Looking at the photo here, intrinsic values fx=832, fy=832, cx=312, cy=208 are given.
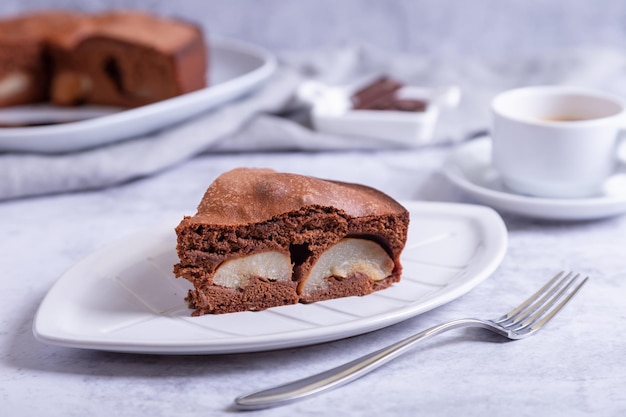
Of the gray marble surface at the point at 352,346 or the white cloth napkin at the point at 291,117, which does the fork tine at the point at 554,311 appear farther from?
the white cloth napkin at the point at 291,117

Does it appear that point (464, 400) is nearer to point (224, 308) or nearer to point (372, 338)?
point (372, 338)

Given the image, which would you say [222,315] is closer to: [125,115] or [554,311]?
[554,311]

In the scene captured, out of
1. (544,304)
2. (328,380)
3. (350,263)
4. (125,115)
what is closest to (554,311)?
(544,304)

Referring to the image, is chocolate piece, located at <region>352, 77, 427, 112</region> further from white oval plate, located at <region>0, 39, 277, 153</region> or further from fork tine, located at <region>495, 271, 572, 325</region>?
fork tine, located at <region>495, 271, 572, 325</region>

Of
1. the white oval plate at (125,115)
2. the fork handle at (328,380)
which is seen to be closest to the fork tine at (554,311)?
the fork handle at (328,380)

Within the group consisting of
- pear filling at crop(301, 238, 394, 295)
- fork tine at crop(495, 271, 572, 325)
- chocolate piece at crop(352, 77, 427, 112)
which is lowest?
fork tine at crop(495, 271, 572, 325)

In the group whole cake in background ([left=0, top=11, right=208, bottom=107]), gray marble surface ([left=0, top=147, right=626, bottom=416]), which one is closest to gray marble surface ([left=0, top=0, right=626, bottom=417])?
gray marble surface ([left=0, top=147, right=626, bottom=416])
